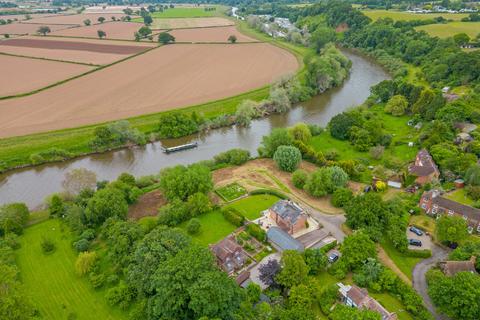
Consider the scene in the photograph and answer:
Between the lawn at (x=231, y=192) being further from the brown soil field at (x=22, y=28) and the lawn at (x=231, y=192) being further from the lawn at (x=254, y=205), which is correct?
the brown soil field at (x=22, y=28)

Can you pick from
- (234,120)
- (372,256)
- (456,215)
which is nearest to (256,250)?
(372,256)

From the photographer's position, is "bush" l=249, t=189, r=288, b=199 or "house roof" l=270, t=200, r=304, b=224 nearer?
"house roof" l=270, t=200, r=304, b=224

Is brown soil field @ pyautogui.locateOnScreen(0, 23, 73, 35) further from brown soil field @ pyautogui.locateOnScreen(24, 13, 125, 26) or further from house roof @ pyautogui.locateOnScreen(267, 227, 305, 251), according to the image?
house roof @ pyautogui.locateOnScreen(267, 227, 305, 251)

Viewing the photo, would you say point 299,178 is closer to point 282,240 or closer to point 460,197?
point 282,240

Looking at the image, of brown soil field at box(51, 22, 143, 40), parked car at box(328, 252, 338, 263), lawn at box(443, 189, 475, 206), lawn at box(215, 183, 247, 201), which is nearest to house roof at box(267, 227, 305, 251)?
parked car at box(328, 252, 338, 263)

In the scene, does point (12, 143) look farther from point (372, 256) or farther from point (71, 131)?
point (372, 256)
